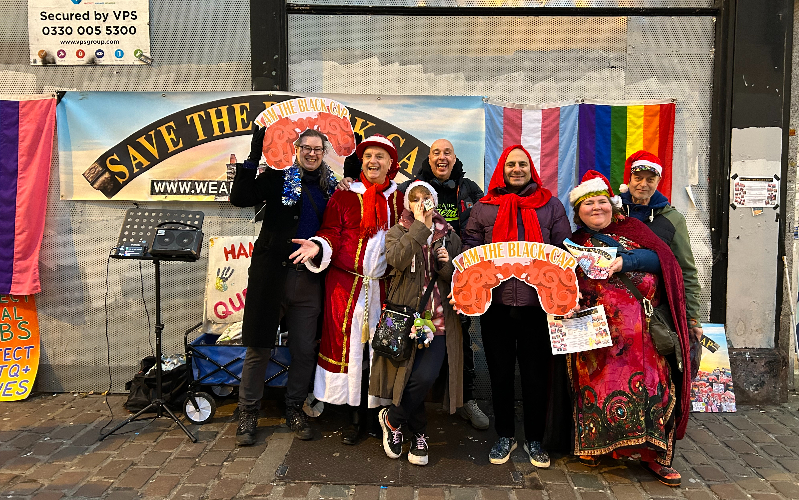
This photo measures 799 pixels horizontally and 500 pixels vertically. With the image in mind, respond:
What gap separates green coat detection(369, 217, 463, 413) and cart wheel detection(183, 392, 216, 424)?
4.66ft

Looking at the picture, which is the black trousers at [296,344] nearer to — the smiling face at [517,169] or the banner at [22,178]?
the smiling face at [517,169]

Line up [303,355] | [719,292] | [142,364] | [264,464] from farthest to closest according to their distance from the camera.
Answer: [719,292]
[142,364]
[303,355]
[264,464]

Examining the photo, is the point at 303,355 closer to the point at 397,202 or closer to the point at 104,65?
the point at 397,202

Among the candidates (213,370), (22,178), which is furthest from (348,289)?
(22,178)

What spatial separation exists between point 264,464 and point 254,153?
204 cm

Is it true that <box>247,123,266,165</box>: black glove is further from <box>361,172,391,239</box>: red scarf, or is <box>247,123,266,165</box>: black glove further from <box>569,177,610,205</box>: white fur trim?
<box>569,177,610,205</box>: white fur trim

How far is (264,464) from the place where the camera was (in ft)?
11.5

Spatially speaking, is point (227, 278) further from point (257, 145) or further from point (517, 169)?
→ point (517, 169)

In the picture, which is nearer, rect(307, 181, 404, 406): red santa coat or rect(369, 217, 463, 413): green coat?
rect(369, 217, 463, 413): green coat

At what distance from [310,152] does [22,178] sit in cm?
287

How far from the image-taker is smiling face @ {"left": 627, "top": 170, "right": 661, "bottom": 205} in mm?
3457

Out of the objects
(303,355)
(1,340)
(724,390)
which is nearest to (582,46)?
(724,390)

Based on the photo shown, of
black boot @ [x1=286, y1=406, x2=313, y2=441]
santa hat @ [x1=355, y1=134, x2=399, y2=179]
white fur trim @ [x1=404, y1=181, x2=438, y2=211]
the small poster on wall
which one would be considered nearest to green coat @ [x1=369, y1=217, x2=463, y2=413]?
white fur trim @ [x1=404, y1=181, x2=438, y2=211]

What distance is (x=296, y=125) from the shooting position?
3643 millimetres
